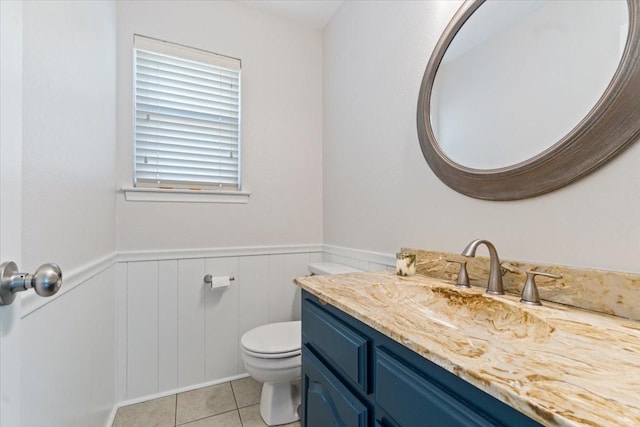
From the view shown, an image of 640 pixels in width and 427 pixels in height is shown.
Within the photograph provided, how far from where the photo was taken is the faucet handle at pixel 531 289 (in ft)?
2.72

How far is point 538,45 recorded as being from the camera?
3.05ft

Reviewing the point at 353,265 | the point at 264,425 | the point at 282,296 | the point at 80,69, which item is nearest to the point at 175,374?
the point at 264,425

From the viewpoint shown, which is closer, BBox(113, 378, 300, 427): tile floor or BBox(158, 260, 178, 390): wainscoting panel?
BBox(113, 378, 300, 427): tile floor

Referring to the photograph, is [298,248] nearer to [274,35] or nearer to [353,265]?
[353,265]

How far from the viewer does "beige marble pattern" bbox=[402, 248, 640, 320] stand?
2.33 ft

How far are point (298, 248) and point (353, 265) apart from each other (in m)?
0.50

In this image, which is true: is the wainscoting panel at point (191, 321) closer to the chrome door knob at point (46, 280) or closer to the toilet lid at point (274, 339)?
the toilet lid at point (274, 339)

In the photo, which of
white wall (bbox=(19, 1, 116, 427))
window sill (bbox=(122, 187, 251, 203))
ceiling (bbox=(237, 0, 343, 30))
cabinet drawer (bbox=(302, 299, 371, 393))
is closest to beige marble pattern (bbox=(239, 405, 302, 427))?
white wall (bbox=(19, 1, 116, 427))

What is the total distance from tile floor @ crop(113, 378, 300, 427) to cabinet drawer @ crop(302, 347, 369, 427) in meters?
0.62

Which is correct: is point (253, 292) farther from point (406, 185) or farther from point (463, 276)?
point (463, 276)

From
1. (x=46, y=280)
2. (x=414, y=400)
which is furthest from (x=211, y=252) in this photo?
(x=414, y=400)

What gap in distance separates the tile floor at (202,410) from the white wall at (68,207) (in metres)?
0.19

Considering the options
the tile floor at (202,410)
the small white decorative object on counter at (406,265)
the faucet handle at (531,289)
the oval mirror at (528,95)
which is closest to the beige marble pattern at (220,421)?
the tile floor at (202,410)

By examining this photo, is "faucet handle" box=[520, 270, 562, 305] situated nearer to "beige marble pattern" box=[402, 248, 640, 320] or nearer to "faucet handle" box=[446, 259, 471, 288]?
"beige marble pattern" box=[402, 248, 640, 320]
